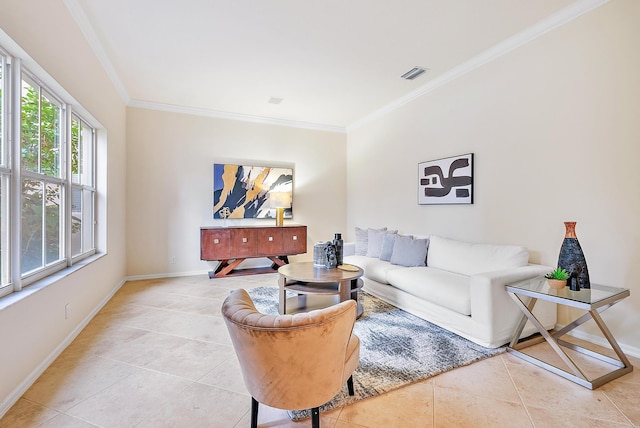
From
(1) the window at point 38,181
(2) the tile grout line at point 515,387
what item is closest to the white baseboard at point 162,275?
(1) the window at point 38,181

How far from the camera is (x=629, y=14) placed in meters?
2.26

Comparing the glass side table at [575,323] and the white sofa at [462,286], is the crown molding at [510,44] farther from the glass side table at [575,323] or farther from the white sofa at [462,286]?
the glass side table at [575,323]

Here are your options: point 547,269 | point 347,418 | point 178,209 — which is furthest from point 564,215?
point 178,209

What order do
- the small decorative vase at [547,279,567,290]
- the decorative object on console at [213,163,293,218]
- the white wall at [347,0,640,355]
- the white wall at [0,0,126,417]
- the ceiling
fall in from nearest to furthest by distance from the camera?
the white wall at [0,0,126,417] < the small decorative vase at [547,279,567,290] < the white wall at [347,0,640,355] < the ceiling < the decorative object on console at [213,163,293,218]

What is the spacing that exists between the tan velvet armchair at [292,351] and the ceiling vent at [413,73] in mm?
3284

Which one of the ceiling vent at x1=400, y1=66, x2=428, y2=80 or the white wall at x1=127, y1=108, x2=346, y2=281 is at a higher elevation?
the ceiling vent at x1=400, y1=66, x2=428, y2=80

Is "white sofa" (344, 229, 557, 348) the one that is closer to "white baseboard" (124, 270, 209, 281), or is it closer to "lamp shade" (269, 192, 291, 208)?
"lamp shade" (269, 192, 291, 208)

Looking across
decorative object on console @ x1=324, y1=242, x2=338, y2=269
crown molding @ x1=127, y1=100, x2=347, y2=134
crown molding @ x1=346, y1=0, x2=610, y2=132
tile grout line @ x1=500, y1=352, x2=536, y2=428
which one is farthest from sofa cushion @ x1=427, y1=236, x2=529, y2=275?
crown molding @ x1=127, y1=100, x2=347, y2=134

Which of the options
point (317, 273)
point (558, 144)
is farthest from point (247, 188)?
point (558, 144)

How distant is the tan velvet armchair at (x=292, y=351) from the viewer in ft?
4.07

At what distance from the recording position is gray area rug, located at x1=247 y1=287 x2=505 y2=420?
1910 mm

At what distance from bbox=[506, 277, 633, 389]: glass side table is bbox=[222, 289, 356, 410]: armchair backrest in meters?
1.58

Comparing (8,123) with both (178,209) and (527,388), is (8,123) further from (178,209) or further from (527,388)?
(527,388)

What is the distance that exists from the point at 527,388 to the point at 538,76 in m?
2.70
